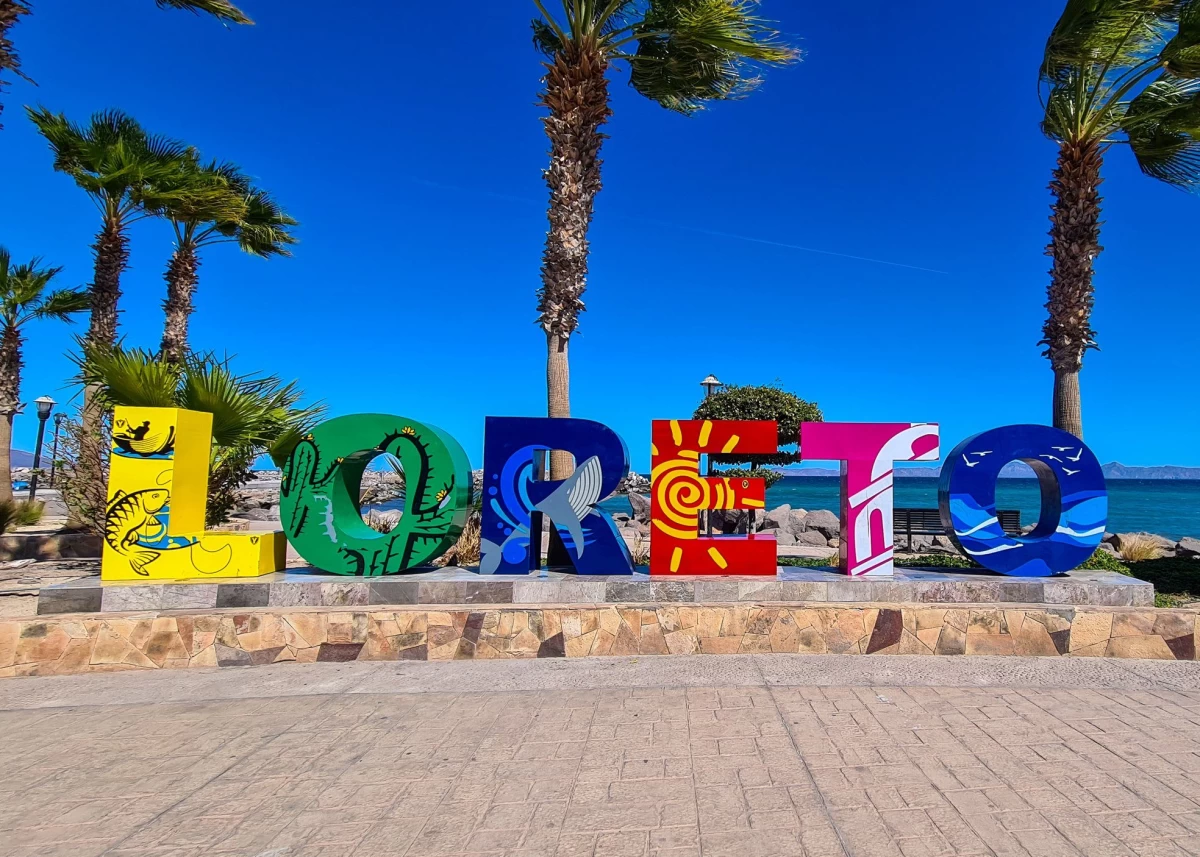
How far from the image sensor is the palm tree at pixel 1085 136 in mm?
9883

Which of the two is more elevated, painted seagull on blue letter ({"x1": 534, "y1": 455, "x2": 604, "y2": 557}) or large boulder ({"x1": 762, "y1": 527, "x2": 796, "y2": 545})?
painted seagull on blue letter ({"x1": 534, "y1": 455, "x2": 604, "y2": 557})

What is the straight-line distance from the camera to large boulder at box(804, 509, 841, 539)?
1791cm

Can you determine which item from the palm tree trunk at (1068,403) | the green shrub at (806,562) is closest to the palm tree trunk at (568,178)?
the green shrub at (806,562)

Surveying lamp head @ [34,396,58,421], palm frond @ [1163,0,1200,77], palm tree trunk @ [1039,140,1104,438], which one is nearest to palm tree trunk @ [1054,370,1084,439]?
palm tree trunk @ [1039,140,1104,438]

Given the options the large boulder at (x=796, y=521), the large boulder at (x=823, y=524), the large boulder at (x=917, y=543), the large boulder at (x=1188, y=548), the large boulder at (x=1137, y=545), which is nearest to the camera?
the large boulder at (x=1137, y=545)

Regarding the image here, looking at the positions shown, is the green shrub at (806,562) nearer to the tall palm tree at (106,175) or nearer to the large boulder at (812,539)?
the large boulder at (812,539)

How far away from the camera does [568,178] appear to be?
10281 millimetres

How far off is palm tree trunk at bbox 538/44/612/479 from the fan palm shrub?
154 inches

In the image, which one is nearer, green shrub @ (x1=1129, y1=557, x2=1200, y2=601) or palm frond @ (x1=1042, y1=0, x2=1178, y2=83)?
green shrub @ (x1=1129, y1=557, x2=1200, y2=601)

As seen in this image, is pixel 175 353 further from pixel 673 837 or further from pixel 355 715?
pixel 673 837

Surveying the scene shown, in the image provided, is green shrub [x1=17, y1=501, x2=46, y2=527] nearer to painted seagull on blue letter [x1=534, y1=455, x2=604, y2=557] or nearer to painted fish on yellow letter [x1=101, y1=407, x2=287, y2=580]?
painted fish on yellow letter [x1=101, y1=407, x2=287, y2=580]

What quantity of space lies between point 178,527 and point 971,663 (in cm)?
794

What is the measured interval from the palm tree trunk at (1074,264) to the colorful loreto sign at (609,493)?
410 cm

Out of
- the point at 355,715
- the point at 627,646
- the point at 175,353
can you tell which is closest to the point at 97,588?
the point at 355,715
